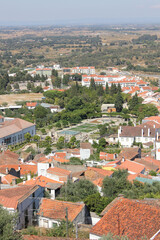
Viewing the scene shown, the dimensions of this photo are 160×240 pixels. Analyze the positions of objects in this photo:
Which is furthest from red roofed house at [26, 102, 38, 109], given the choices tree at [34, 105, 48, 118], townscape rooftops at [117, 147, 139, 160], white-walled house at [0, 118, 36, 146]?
townscape rooftops at [117, 147, 139, 160]

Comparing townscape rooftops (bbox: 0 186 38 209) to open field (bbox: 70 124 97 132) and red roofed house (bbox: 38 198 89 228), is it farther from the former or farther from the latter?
open field (bbox: 70 124 97 132)

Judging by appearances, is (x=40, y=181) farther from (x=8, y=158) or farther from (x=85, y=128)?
(x=85, y=128)

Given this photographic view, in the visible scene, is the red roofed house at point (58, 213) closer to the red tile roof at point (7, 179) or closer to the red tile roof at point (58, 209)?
the red tile roof at point (58, 209)

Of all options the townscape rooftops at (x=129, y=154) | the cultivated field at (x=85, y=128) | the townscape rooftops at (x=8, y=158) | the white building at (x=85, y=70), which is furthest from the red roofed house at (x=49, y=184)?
the white building at (x=85, y=70)

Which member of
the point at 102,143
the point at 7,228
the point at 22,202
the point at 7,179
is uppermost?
the point at 7,228

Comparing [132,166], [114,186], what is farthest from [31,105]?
[114,186]

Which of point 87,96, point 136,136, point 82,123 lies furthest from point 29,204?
point 87,96

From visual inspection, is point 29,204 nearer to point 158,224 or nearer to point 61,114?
point 158,224

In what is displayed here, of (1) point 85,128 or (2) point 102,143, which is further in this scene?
(1) point 85,128
